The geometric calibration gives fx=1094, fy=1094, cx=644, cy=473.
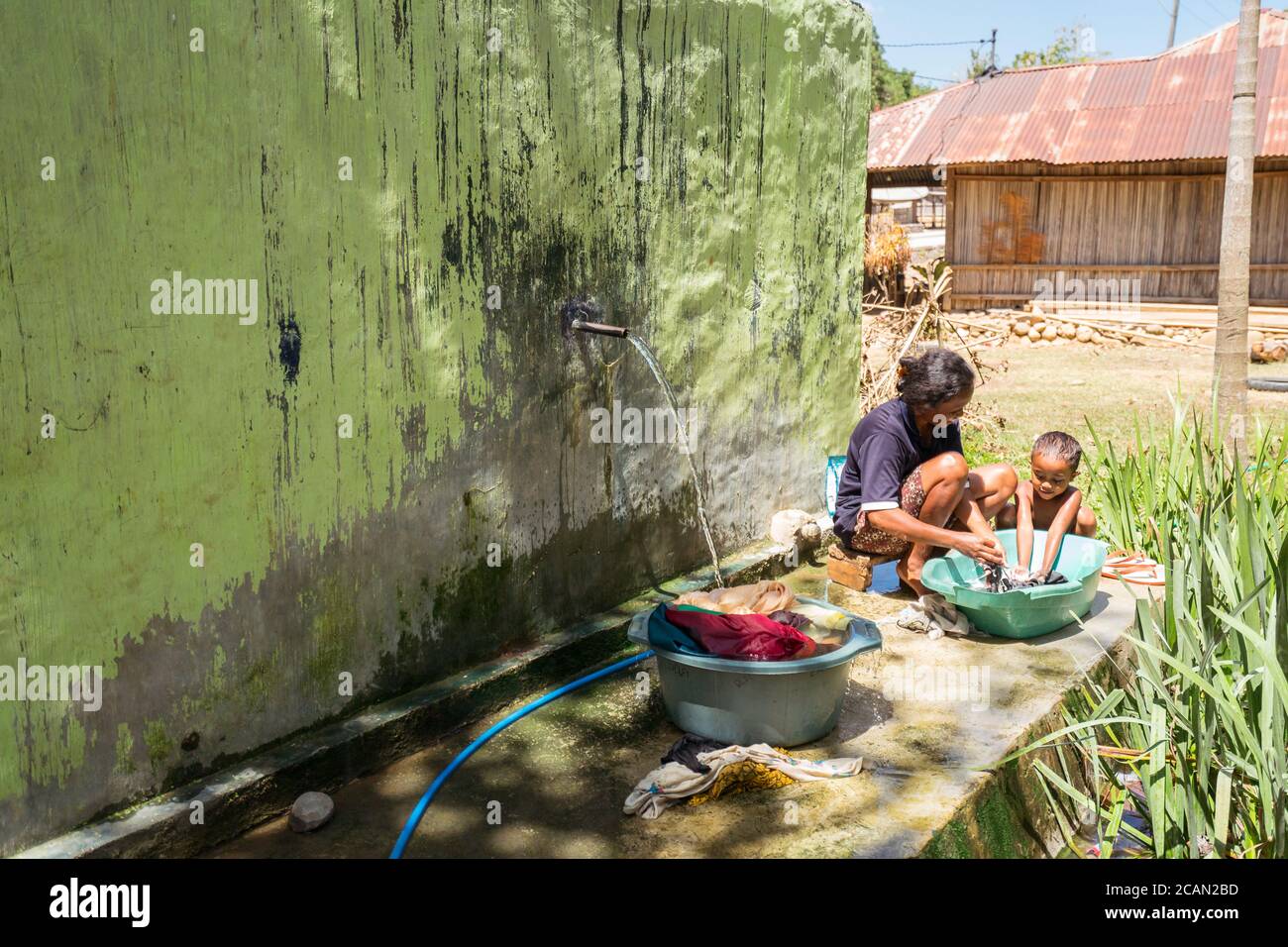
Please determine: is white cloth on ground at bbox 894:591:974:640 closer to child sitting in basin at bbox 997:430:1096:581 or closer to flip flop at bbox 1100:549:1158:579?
child sitting in basin at bbox 997:430:1096:581

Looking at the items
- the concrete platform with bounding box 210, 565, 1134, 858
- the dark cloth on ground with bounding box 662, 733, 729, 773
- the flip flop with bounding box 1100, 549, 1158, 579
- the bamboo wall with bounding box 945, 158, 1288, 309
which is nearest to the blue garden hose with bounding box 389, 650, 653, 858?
the concrete platform with bounding box 210, 565, 1134, 858

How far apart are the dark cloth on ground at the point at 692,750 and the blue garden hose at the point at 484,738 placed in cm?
55

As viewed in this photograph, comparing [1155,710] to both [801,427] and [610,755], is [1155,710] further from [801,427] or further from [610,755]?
[801,427]

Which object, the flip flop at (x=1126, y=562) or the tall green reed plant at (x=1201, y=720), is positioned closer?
the tall green reed plant at (x=1201, y=720)

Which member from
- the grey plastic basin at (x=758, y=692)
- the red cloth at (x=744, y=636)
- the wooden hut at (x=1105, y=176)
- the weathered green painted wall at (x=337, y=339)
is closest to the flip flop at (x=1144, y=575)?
the weathered green painted wall at (x=337, y=339)

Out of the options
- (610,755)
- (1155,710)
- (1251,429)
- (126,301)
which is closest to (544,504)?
(610,755)

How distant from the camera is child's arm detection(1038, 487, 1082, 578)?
4.84 m

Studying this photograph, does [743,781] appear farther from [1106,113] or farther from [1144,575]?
[1106,113]

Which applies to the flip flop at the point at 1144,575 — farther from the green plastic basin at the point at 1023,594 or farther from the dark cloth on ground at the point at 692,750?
the dark cloth on ground at the point at 692,750

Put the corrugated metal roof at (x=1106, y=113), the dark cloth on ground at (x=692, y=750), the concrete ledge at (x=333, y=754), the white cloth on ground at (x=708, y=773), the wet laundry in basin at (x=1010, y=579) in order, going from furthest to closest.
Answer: the corrugated metal roof at (x=1106, y=113)
the wet laundry in basin at (x=1010, y=579)
the dark cloth on ground at (x=692, y=750)
the white cloth on ground at (x=708, y=773)
the concrete ledge at (x=333, y=754)

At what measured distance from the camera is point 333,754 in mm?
3254

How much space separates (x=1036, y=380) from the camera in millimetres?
11906

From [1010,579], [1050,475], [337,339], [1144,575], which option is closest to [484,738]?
[337,339]

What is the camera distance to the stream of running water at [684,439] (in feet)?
14.3
